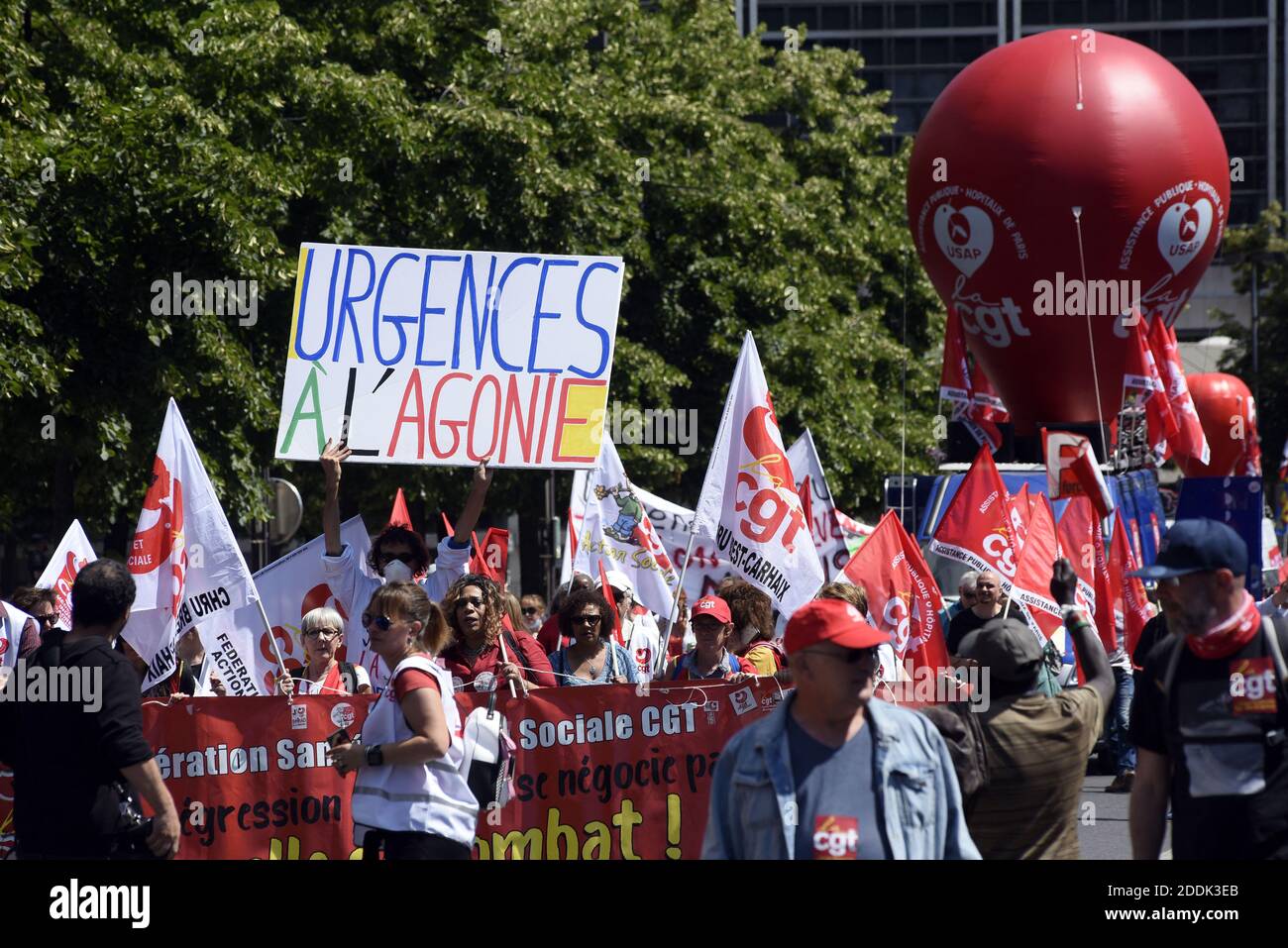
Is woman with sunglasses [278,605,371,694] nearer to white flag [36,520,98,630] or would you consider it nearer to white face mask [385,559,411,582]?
white face mask [385,559,411,582]

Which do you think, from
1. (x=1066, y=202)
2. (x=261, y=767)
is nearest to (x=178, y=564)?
(x=261, y=767)

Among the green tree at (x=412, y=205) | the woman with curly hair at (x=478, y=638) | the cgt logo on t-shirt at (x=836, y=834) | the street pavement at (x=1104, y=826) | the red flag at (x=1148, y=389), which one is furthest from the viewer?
the red flag at (x=1148, y=389)

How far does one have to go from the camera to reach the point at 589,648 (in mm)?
9016

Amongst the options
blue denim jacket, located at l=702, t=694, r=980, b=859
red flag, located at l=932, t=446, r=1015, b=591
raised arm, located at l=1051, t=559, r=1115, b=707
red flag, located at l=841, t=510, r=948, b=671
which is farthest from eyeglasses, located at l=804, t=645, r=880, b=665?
red flag, located at l=932, t=446, r=1015, b=591

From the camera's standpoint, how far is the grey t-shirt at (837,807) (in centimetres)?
441

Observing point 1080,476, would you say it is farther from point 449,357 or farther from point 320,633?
point 320,633

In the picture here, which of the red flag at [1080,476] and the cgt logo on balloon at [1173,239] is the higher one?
the cgt logo on balloon at [1173,239]

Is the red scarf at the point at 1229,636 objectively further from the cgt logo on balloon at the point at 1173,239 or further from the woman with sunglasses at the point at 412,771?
the cgt logo on balloon at the point at 1173,239

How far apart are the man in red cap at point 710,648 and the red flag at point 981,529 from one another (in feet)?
11.5

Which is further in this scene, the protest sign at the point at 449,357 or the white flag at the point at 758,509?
the protest sign at the point at 449,357

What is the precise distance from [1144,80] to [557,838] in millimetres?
14737

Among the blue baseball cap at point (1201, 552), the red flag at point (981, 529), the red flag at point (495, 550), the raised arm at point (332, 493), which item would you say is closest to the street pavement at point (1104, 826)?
the red flag at point (981, 529)

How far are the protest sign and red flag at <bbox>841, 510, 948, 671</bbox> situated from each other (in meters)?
1.57
